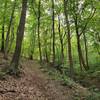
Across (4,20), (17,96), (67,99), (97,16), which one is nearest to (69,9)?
(97,16)

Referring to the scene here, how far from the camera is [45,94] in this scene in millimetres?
9891

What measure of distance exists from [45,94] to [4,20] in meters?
13.6

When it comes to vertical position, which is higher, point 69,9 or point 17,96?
point 69,9

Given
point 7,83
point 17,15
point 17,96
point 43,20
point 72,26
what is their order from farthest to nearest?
point 43,20
point 17,15
point 72,26
point 7,83
point 17,96

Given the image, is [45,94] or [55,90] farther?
[55,90]

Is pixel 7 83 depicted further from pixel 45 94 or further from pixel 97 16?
pixel 97 16

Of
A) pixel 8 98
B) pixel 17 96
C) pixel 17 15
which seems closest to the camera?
pixel 8 98

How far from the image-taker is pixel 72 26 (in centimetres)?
2288

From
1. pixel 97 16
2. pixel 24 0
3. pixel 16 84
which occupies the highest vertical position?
pixel 97 16

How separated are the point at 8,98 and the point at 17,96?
1.90ft

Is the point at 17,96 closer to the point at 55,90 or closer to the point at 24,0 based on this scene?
the point at 55,90

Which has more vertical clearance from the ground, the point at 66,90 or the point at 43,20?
the point at 43,20

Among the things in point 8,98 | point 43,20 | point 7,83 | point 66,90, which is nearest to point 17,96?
point 8,98

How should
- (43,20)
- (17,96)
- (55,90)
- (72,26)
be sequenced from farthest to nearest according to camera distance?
(43,20)
(72,26)
(55,90)
(17,96)
